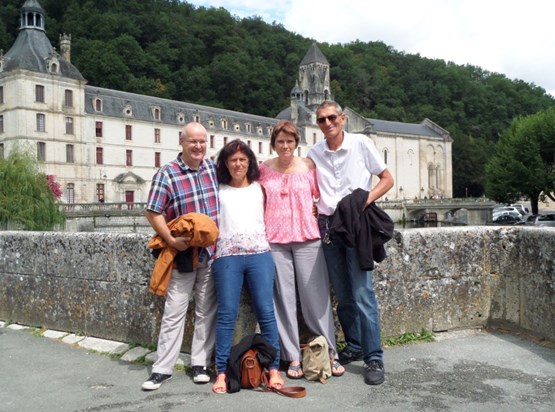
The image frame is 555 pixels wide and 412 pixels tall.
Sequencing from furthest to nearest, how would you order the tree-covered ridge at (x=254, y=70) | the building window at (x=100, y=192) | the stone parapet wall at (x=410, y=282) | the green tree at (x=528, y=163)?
the tree-covered ridge at (x=254, y=70) → the building window at (x=100, y=192) → the green tree at (x=528, y=163) → the stone parapet wall at (x=410, y=282)

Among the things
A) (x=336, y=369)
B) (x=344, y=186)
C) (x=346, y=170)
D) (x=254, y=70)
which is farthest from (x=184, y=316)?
(x=254, y=70)

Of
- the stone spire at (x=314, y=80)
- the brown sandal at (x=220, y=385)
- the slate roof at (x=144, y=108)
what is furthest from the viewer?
the stone spire at (x=314, y=80)

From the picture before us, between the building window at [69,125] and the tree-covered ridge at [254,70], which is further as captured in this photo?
the tree-covered ridge at [254,70]

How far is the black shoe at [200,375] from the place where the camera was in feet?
13.1

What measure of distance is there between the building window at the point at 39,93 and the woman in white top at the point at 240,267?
47.6m

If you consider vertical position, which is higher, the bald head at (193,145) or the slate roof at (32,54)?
the slate roof at (32,54)

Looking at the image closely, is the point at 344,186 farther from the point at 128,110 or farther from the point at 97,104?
the point at 128,110

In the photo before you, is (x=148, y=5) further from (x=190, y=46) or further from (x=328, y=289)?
(x=328, y=289)

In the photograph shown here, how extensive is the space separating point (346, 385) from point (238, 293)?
1.09 meters

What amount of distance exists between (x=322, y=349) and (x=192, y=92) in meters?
82.0

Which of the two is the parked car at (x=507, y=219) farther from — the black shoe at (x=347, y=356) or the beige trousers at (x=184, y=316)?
the beige trousers at (x=184, y=316)

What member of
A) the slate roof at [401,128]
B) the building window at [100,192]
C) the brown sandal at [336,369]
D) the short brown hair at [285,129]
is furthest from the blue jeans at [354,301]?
the slate roof at [401,128]

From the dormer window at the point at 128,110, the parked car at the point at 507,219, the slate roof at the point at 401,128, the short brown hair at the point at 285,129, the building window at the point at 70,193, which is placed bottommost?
the parked car at the point at 507,219

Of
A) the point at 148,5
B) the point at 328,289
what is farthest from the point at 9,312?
the point at 148,5
